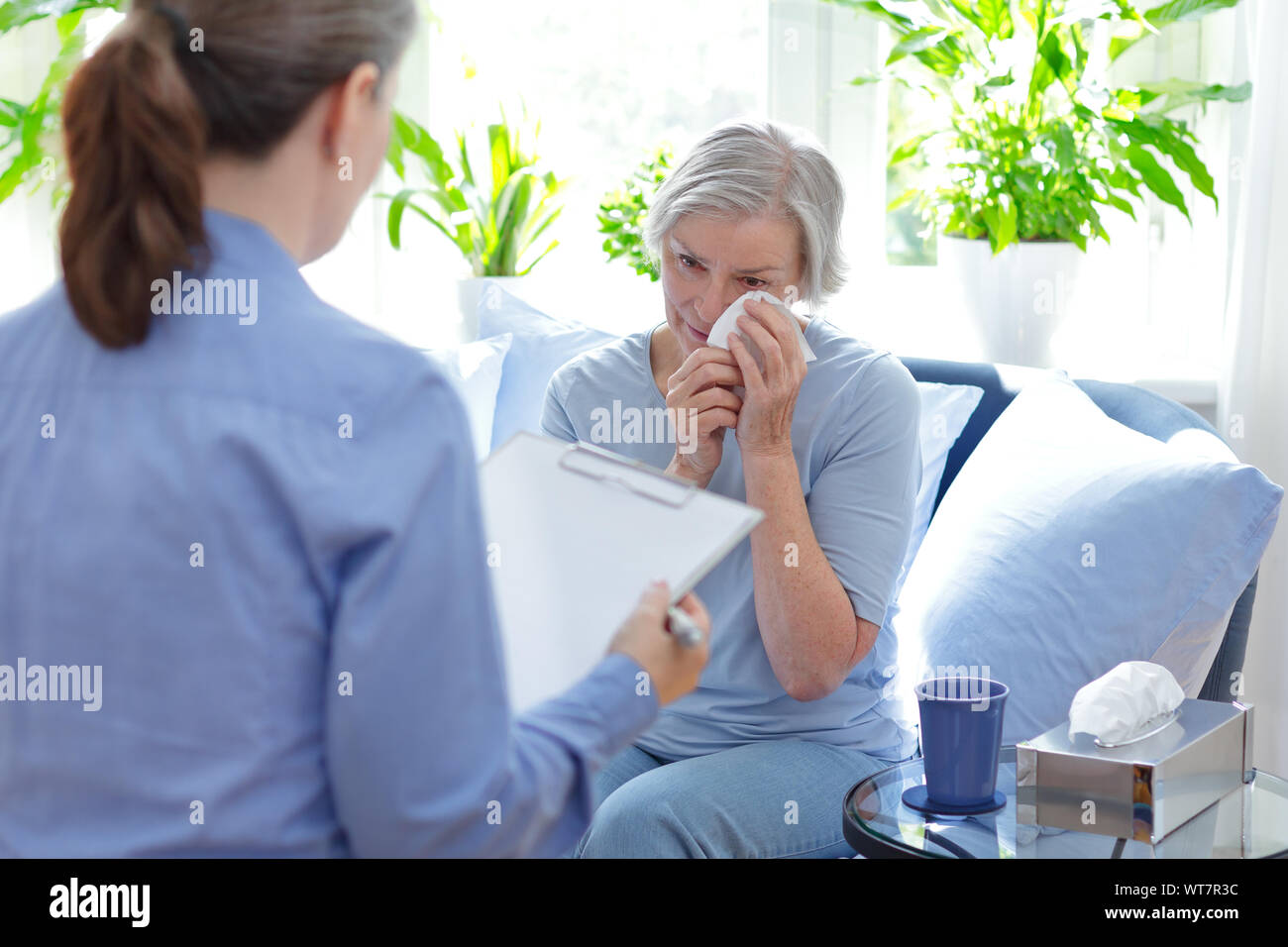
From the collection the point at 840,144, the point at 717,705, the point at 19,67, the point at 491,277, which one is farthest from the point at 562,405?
the point at 19,67

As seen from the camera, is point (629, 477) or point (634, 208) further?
point (634, 208)

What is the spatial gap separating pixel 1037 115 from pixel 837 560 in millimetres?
1140

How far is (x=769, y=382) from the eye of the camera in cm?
A: 140

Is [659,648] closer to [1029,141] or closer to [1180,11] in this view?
[1029,141]

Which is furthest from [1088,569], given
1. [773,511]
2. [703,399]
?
[703,399]

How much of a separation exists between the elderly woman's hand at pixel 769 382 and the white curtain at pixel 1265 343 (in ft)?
3.12

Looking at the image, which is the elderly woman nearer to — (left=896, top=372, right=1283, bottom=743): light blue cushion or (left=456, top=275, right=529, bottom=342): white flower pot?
(left=896, top=372, right=1283, bottom=743): light blue cushion

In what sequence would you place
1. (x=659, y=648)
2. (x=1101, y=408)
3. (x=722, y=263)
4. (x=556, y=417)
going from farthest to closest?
1. (x=1101, y=408)
2. (x=556, y=417)
3. (x=722, y=263)
4. (x=659, y=648)

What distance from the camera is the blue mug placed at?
3.76 feet

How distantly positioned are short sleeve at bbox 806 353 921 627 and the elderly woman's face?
17 cm

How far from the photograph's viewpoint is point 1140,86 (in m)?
2.21
